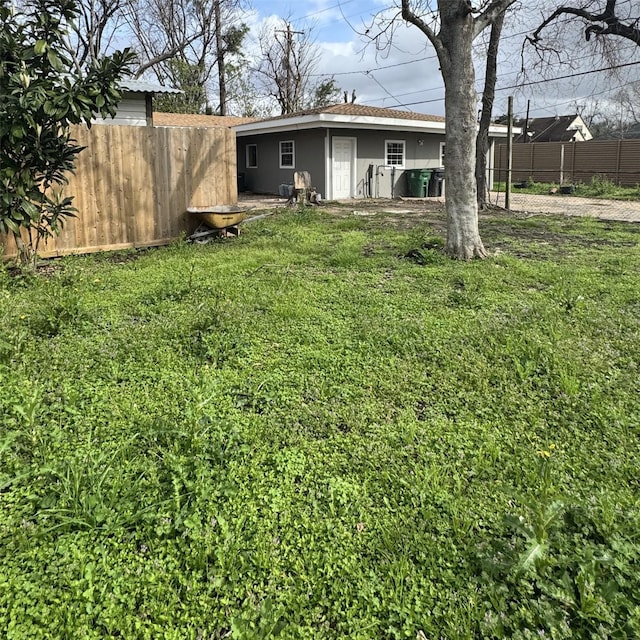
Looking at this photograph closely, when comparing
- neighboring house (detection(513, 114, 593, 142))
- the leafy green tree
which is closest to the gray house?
the leafy green tree

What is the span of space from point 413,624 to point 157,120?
20.8 metres

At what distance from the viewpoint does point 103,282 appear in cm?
579

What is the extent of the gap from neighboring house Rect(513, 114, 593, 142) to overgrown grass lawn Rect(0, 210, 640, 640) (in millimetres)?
40411

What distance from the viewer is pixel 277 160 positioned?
1961cm

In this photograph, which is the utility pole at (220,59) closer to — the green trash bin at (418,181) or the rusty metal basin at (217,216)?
the green trash bin at (418,181)

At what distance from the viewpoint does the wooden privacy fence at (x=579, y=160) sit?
22.9 metres

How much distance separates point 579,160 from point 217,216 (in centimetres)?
2218

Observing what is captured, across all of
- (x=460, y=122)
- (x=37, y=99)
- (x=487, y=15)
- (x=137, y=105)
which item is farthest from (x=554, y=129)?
(x=37, y=99)

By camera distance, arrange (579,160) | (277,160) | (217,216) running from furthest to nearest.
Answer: (579,160) < (277,160) < (217,216)

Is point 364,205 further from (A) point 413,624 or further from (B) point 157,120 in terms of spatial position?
(A) point 413,624

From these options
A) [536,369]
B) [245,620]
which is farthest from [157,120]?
[245,620]

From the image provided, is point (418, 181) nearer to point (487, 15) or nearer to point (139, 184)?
point (487, 15)

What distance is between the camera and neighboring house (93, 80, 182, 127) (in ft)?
41.2

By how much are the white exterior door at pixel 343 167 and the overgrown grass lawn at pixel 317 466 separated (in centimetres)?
1336
